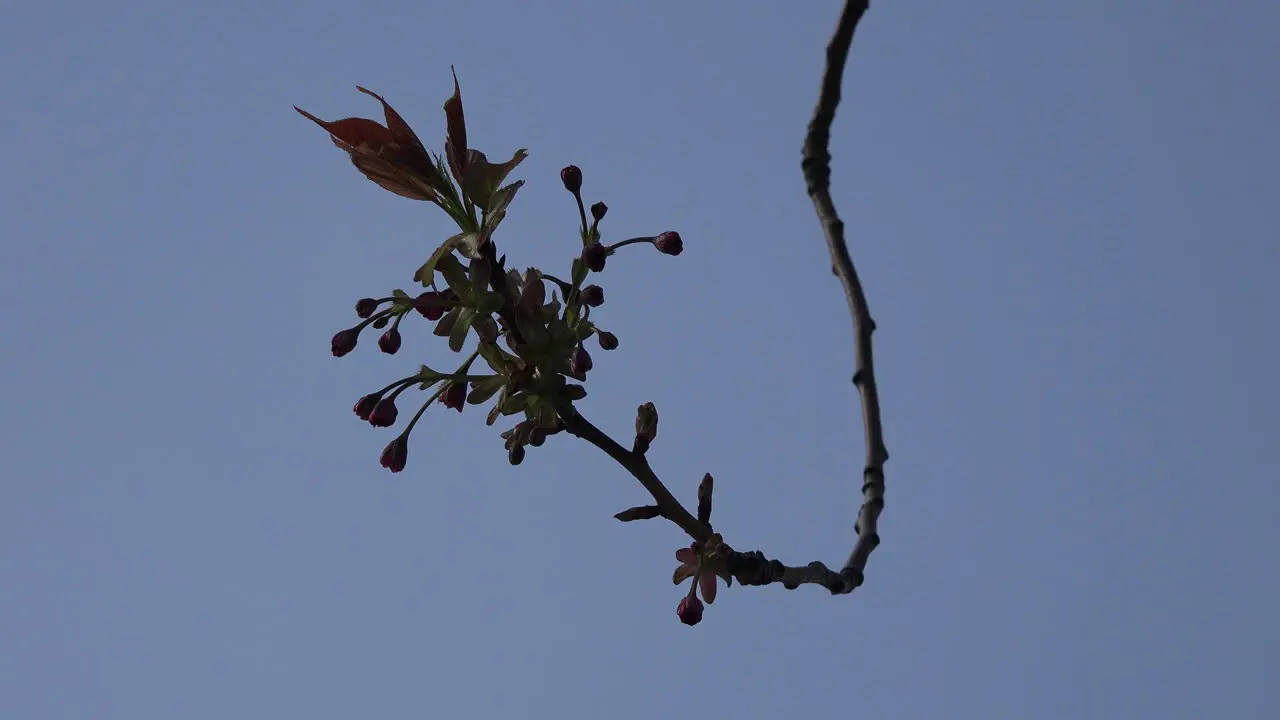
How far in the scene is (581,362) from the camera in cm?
169

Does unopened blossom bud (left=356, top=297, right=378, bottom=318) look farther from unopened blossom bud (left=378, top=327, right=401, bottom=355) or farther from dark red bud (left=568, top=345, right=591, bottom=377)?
dark red bud (left=568, top=345, right=591, bottom=377)

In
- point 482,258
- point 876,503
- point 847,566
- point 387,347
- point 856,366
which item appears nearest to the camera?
point 482,258

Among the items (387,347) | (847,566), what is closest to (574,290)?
(387,347)

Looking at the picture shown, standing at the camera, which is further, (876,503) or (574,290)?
(876,503)

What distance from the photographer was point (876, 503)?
2.35m

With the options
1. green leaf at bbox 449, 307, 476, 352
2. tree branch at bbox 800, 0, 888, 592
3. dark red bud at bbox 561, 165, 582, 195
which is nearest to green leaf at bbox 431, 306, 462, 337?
green leaf at bbox 449, 307, 476, 352

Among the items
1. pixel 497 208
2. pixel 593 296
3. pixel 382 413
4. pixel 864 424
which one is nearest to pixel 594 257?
pixel 593 296

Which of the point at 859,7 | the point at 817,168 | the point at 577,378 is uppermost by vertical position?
the point at 859,7

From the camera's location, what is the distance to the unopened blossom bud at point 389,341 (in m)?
1.77

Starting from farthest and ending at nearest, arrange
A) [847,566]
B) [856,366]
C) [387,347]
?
[856,366] < [847,566] < [387,347]

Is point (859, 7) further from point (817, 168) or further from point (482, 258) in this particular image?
point (482, 258)

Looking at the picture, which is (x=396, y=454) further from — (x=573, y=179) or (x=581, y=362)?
(x=573, y=179)

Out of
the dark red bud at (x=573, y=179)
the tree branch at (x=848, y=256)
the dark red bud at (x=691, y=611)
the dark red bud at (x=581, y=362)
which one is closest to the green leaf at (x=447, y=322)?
the dark red bud at (x=581, y=362)

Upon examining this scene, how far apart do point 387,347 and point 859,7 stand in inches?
51.4
